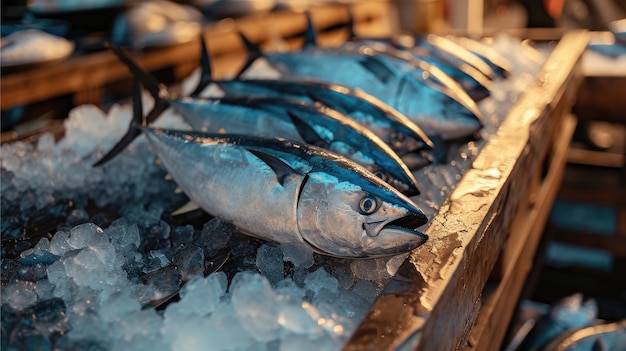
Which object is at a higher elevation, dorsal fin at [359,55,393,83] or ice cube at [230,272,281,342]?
dorsal fin at [359,55,393,83]

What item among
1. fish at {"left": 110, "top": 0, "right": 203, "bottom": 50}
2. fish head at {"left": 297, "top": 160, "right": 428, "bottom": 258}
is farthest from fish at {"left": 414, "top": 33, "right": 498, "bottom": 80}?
fish at {"left": 110, "top": 0, "right": 203, "bottom": 50}

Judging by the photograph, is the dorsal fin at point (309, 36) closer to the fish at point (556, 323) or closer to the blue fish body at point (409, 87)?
the blue fish body at point (409, 87)

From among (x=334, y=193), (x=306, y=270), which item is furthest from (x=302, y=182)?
(x=306, y=270)

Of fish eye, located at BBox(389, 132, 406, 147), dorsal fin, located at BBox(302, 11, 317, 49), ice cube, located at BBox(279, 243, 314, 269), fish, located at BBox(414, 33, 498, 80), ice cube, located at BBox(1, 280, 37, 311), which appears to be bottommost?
ice cube, located at BBox(1, 280, 37, 311)

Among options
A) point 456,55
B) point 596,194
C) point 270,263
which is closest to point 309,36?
point 456,55

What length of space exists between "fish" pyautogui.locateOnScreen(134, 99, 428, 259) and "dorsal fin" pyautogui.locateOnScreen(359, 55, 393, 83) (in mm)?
686

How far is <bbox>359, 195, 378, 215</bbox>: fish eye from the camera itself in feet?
3.61

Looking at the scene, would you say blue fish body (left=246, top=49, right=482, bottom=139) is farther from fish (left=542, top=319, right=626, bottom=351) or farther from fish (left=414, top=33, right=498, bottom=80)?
fish (left=542, top=319, right=626, bottom=351)

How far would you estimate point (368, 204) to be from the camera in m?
1.10

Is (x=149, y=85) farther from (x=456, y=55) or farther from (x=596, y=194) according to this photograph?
(x=596, y=194)

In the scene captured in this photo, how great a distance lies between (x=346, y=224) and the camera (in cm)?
110

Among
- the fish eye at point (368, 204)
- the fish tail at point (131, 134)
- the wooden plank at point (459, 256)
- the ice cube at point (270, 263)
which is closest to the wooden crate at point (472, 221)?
the wooden plank at point (459, 256)

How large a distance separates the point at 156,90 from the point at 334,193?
2.82ft

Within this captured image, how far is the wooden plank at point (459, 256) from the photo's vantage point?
0.91m
